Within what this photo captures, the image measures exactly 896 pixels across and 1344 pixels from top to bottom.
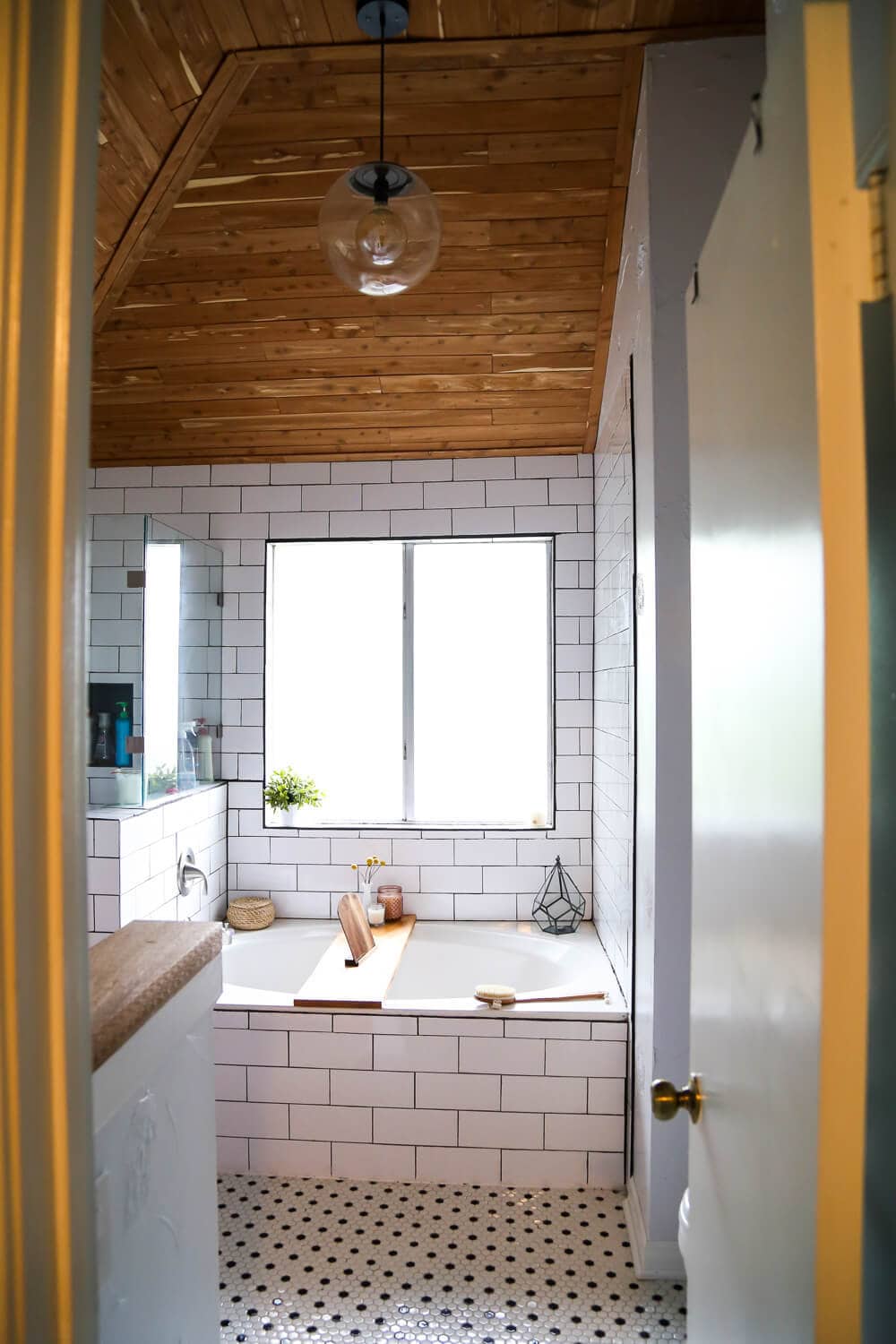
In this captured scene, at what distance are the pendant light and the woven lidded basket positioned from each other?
Result: 2600 mm

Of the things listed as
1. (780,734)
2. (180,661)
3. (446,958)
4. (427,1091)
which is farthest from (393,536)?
(780,734)

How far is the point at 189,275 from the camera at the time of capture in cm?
276

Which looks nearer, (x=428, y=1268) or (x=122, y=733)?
(x=428, y=1268)

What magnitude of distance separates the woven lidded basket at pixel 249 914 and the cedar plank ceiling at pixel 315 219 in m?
1.94

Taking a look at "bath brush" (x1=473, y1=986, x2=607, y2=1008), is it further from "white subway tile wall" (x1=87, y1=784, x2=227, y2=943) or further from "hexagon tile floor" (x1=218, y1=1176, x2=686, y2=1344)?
"white subway tile wall" (x1=87, y1=784, x2=227, y2=943)

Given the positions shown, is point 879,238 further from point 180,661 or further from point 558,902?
point 558,902

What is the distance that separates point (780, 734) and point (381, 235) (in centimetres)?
144

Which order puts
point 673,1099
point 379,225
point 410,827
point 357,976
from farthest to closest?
point 410,827, point 357,976, point 379,225, point 673,1099

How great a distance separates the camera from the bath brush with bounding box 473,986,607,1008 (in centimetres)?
265

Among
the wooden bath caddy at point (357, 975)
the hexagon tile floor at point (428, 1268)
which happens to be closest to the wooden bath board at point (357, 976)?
the wooden bath caddy at point (357, 975)

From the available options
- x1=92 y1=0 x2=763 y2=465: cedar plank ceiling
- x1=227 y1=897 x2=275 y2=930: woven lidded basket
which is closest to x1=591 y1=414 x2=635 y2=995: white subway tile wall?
x1=92 y1=0 x2=763 y2=465: cedar plank ceiling

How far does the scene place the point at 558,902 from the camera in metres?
3.56

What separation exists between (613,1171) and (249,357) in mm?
3020

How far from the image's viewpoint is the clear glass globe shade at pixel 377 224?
169cm
